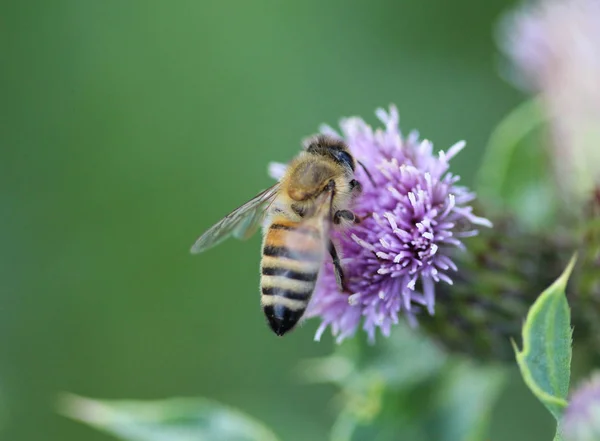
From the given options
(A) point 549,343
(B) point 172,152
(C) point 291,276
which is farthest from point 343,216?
(B) point 172,152

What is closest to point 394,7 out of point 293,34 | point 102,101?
point 293,34

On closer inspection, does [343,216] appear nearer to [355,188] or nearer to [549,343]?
[355,188]

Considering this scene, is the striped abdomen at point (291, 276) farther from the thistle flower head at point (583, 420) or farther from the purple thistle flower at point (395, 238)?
the thistle flower head at point (583, 420)

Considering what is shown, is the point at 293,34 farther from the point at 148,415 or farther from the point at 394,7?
the point at 148,415

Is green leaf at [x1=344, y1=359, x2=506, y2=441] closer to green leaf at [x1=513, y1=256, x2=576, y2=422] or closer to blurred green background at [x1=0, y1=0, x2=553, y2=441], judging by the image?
green leaf at [x1=513, y1=256, x2=576, y2=422]

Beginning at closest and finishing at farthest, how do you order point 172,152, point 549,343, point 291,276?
point 549,343, point 291,276, point 172,152
